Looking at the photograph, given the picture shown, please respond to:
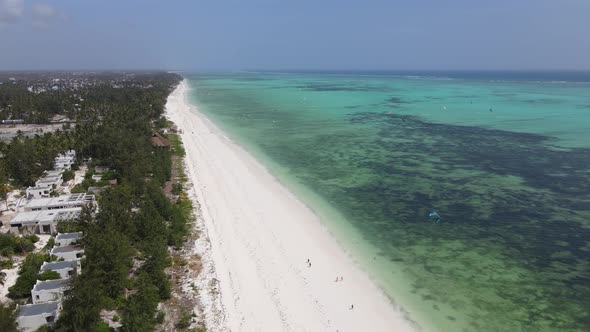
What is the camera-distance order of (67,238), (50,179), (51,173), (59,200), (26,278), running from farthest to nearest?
(51,173) < (50,179) < (59,200) < (67,238) < (26,278)

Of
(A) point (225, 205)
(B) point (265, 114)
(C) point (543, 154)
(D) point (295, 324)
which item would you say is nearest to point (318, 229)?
(A) point (225, 205)

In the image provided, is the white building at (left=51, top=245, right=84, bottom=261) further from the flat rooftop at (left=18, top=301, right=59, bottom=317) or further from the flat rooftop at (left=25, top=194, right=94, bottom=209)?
the flat rooftop at (left=25, top=194, right=94, bottom=209)

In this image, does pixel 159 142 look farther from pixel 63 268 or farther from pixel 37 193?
pixel 63 268

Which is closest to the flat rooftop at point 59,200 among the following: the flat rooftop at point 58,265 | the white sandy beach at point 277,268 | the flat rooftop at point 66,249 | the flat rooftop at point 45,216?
the flat rooftop at point 45,216

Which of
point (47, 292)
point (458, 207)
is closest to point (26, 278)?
point (47, 292)

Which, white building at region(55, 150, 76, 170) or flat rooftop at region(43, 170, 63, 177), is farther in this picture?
white building at region(55, 150, 76, 170)

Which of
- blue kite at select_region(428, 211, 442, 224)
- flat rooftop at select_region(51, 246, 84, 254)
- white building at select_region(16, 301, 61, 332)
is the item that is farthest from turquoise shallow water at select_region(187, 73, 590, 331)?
flat rooftop at select_region(51, 246, 84, 254)

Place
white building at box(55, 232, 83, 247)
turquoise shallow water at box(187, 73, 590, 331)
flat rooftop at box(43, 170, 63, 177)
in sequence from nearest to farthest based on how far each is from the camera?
1. turquoise shallow water at box(187, 73, 590, 331)
2. white building at box(55, 232, 83, 247)
3. flat rooftop at box(43, 170, 63, 177)
